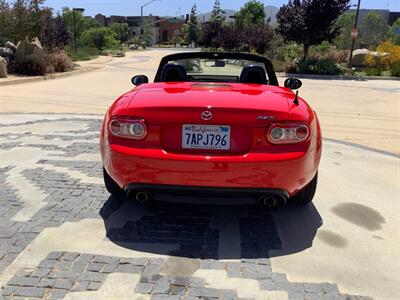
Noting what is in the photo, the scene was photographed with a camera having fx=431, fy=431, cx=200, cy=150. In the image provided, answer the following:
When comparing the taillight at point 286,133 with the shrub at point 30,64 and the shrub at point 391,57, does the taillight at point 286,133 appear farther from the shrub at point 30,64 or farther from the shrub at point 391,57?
the shrub at point 391,57

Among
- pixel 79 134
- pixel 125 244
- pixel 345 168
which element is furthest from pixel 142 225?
pixel 79 134

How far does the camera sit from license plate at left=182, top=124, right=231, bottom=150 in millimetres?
3107

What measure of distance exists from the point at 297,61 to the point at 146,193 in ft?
73.8

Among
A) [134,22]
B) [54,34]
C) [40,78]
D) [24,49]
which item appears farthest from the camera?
[134,22]

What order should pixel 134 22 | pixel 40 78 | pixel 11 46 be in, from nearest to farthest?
pixel 40 78, pixel 11 46, pixel 134 22

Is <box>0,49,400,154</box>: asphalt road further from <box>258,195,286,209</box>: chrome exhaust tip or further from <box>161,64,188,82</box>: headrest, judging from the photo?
<box>258,195,286,209</box>: chrome exhaust tip

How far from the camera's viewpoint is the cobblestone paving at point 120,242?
263 centimetres

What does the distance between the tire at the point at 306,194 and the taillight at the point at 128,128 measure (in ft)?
5.11

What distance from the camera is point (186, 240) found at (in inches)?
129

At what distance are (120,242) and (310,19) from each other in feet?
73.0

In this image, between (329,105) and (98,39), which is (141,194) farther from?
(98,39)

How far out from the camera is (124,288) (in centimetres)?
262

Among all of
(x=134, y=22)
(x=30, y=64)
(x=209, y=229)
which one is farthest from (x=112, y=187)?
(x=134, y=22)

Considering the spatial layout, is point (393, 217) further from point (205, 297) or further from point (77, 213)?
point (77, 213)
